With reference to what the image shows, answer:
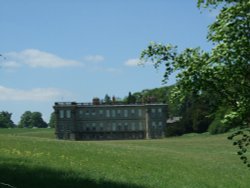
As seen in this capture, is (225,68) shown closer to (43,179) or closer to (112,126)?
(43,179)

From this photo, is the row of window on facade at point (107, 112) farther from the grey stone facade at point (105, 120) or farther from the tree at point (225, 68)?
the tree at point (225, 68)

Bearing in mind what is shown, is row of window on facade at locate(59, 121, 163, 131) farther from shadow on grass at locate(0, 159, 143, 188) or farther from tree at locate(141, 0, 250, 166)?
tree at locate(141, 0, 250, 166)

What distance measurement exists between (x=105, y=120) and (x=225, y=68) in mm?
135962

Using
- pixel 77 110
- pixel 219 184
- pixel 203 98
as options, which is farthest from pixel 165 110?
pixel 203 98

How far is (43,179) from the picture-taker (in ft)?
38.4

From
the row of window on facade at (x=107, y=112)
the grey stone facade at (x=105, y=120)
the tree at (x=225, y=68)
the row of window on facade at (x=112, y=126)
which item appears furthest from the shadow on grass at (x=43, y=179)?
the row of window on facade at (x=107, y=112)

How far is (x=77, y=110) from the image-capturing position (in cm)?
14312

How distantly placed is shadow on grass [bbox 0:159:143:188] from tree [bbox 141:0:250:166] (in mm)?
5244

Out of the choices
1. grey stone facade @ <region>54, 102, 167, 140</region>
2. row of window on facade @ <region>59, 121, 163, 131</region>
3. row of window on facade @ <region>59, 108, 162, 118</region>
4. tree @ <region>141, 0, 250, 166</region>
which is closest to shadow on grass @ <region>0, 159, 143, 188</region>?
tree @ <region>141, 0, 250, 166</region>

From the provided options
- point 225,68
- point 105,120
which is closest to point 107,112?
point 105,120

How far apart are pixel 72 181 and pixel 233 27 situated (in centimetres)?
713

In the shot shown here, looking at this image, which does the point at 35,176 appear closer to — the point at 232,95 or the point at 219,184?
the point at 232,95

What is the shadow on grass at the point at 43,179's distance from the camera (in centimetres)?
1108

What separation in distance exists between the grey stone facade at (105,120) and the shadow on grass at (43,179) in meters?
127
